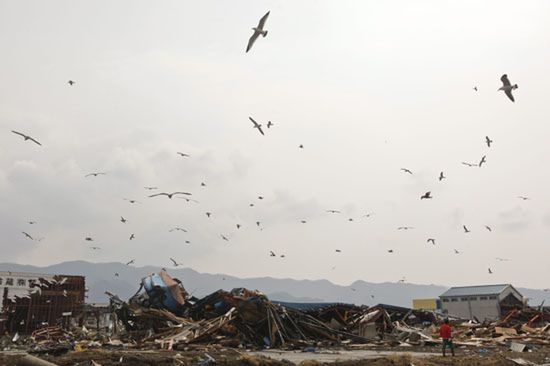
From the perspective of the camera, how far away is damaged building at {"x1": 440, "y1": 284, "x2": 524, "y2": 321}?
4847 centimetres

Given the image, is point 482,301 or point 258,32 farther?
point 482,301

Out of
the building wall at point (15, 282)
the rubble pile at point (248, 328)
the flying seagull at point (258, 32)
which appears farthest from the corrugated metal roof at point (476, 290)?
the building wall at point (15, 282)

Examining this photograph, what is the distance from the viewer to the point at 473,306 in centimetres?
5112

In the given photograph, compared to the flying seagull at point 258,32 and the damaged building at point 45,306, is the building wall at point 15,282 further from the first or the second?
the flying seagull at point 258,32

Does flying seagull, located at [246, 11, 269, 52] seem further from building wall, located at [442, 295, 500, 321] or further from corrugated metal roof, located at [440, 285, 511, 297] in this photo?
corrugated metal roof, located at [440, 285, 511, 297]

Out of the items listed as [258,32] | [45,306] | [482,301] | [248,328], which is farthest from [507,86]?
[482,301]

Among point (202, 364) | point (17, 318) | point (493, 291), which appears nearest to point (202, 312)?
point (202, 364)

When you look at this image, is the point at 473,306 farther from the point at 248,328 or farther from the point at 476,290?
the point at 248,328

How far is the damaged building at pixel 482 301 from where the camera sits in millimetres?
48469

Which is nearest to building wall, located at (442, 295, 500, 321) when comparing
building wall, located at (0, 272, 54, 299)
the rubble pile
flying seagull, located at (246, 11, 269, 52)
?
the rubble pile

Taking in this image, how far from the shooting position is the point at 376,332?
24406mm

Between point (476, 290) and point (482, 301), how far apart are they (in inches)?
102

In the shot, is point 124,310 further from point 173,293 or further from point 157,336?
point 157,336

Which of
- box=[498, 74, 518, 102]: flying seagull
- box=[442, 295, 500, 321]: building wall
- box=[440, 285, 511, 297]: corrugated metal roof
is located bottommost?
box=[442, 295, 500, 321]: building wall
